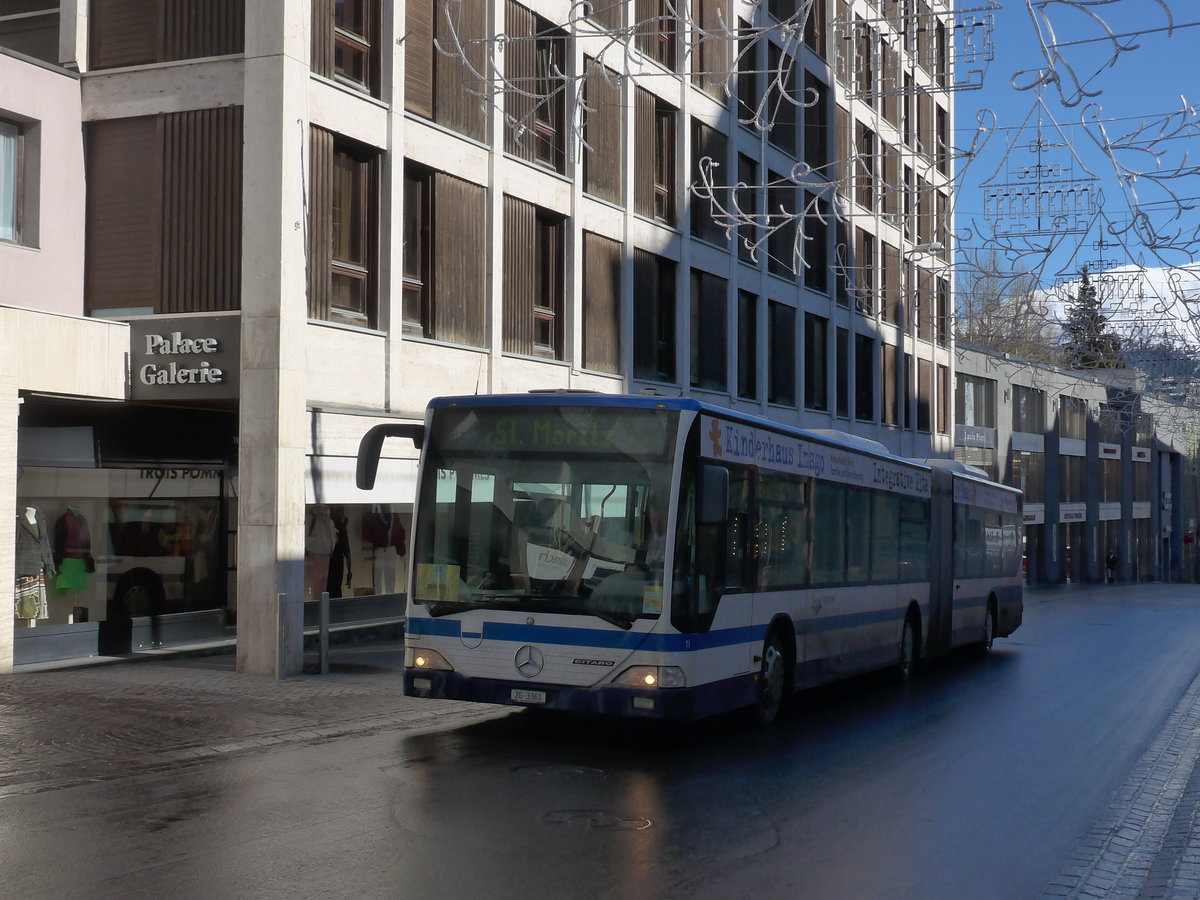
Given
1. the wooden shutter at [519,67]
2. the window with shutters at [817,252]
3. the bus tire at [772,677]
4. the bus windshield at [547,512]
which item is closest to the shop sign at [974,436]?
the window with shutters at [817,252]

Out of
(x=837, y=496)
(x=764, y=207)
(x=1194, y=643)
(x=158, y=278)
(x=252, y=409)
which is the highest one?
(x=764, y=207)

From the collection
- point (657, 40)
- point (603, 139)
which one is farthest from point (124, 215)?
point (657, 40)

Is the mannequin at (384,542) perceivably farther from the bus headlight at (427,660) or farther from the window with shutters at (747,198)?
the window with shutters at (747,198)

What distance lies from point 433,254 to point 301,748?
10297 millimetres

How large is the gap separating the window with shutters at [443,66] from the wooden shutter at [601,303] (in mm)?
4338

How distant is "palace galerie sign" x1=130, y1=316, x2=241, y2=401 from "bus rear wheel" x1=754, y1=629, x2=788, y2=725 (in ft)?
23.9

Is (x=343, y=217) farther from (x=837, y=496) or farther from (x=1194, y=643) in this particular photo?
(x=1194, y=643)

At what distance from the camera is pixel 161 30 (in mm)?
17234

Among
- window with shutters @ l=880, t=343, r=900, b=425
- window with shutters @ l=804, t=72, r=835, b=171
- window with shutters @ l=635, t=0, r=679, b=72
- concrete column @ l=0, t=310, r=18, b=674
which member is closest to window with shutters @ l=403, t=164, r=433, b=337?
concrete column @ l=0, t=310, r=18, b=674

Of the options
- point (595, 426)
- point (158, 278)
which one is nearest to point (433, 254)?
point (158, 278)

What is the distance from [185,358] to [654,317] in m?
12.6

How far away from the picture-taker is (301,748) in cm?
1128

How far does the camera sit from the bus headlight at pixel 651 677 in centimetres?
1066

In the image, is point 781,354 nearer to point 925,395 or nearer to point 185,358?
point 925,395
